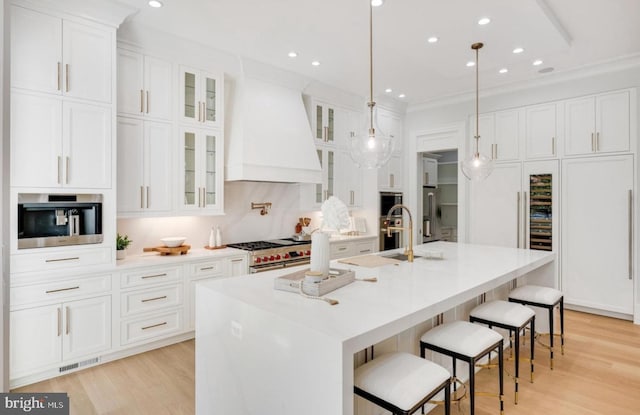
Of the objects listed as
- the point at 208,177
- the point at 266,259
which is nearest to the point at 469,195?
the point at 266,259

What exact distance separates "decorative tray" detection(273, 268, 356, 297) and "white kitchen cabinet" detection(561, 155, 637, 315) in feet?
12.2

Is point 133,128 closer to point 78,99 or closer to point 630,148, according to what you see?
point 78,99

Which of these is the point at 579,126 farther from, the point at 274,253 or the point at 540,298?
the point at 274,253

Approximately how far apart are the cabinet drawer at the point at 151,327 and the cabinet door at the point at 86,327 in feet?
0.47

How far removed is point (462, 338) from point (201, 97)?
324cm

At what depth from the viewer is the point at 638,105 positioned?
13.2 ft

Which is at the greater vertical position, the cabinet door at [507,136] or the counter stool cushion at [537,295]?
the cabinet door at [507,136]

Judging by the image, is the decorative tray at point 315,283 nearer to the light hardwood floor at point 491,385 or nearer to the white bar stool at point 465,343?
the white bar stool at point 465,343

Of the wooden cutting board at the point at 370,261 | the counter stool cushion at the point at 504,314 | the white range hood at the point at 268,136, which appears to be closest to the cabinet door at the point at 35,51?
the white range hood at the point at 268,136

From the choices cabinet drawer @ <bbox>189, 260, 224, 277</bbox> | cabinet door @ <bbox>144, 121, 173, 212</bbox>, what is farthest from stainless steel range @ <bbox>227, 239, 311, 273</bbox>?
cabinet door @ <bbox>144, 121, 173, 212</bbox>

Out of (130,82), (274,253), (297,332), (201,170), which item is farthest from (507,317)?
(130,82)

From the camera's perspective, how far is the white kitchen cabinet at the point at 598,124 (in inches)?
162

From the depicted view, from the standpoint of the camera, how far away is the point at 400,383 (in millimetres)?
1574

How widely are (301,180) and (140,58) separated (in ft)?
6.81
